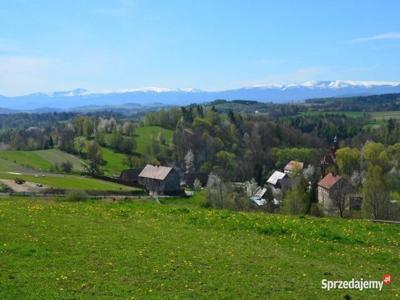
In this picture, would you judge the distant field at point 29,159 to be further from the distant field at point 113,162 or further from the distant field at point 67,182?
the distant field at point 67,182

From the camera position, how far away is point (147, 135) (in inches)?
6614

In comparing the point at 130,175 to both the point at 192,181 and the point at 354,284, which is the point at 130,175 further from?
the point at 354,284

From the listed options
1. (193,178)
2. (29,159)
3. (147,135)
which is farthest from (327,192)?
(147,135)

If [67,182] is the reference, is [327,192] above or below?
below

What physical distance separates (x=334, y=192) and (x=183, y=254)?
67018 millimetres

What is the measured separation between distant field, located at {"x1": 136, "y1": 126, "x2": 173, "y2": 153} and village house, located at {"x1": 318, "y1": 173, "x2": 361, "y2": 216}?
226 feet

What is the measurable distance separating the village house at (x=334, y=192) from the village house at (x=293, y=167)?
647 inches

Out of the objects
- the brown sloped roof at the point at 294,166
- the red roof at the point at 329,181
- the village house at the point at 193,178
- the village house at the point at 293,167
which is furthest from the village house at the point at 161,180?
the red roof at the point at 329,181

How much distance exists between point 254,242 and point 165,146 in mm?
134321

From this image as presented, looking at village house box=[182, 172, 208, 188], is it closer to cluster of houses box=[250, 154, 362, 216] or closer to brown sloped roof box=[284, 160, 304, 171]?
cluster of houses box=[250, 154, 362, 216]

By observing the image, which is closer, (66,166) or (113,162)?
(66,166)

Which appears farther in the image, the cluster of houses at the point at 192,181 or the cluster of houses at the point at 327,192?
the cluster of houses at the point at 192,181

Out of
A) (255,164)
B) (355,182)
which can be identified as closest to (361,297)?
(355,182)

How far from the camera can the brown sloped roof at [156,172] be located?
362ft
